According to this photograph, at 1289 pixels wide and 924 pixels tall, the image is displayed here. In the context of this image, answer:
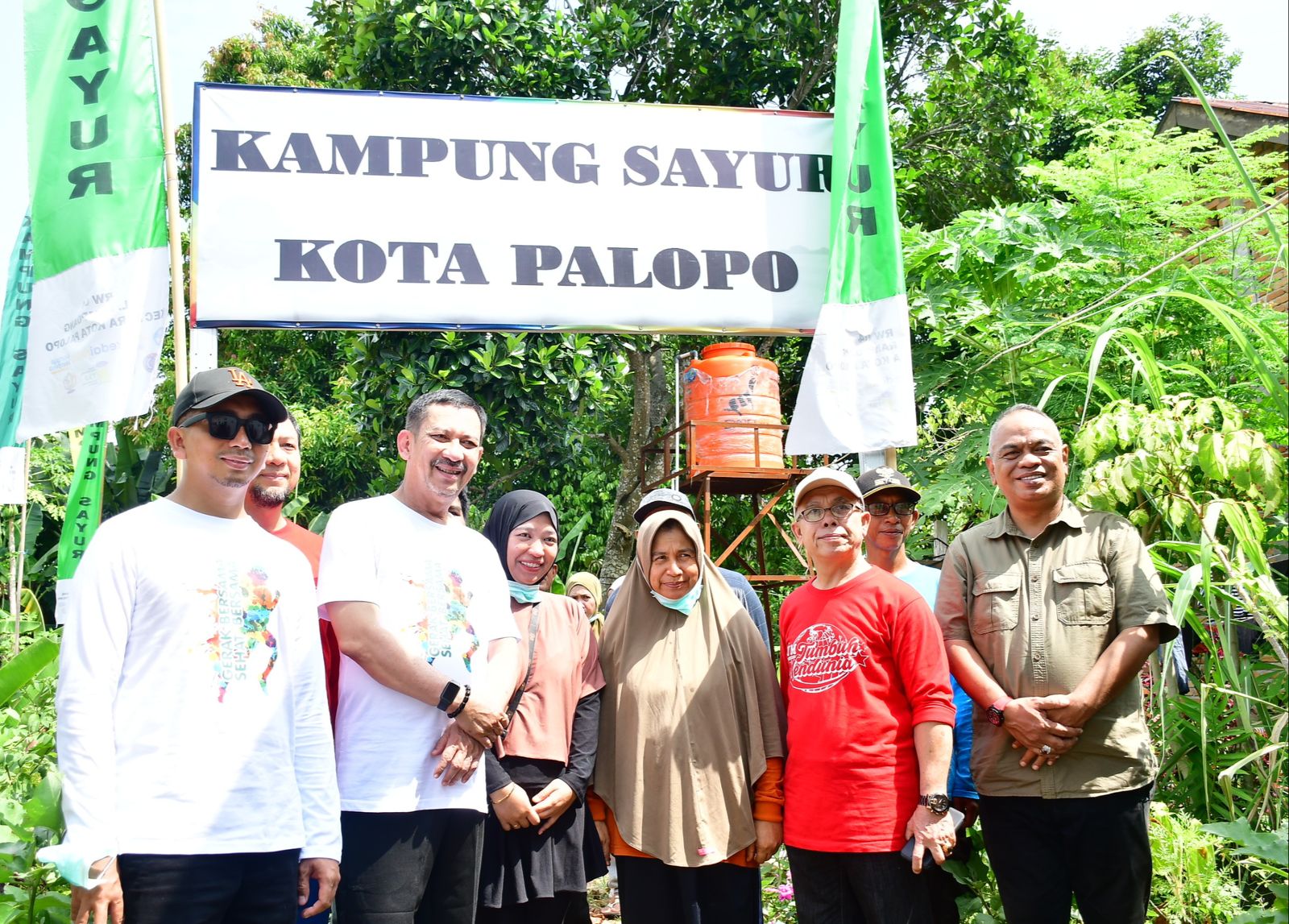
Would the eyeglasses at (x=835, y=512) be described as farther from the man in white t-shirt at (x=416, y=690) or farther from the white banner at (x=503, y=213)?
the white banner at (x=503, y=213)

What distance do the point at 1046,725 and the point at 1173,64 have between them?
18.9m

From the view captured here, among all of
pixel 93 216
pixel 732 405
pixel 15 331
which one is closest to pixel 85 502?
pixel 15 331

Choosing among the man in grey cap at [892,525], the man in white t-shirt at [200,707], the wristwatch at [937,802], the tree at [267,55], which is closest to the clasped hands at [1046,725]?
the wristwatch at [937,802]

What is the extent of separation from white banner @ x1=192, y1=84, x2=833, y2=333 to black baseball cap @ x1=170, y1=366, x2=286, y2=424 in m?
1.65

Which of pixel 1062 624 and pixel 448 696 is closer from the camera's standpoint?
pixel 448 696

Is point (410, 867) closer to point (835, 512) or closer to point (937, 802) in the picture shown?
point (937, 802)

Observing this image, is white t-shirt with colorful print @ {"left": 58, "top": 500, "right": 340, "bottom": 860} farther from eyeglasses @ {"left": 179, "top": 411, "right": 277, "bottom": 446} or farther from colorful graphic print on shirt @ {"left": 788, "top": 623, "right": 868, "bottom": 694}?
colorful graphic print on shirt @ {"left": 788, "top": 623, "right": 868, "bottom": 694}

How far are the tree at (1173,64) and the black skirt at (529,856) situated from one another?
18.2 m

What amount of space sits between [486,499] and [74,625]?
831 cm

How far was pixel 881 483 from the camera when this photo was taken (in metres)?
3.93

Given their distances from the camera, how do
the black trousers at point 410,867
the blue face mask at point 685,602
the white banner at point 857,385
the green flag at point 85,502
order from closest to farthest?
the black trousers at point 410,867, the blue face mask at point 685,602, the green flag at point 85,502, the white banner at point 857,385

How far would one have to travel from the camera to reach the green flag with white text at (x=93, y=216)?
150 inches

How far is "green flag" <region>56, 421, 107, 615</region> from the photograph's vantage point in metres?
4.05

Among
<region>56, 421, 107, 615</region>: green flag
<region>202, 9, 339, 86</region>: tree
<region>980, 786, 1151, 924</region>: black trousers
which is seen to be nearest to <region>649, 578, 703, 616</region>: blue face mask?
<region>980, 786, 1151, 924</region>: black trousers
